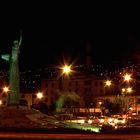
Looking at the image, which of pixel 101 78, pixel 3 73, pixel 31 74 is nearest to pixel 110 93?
pixel 101 78

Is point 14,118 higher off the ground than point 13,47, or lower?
lower

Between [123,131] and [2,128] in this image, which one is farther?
[2,128]

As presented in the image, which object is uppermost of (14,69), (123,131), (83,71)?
(83,71)

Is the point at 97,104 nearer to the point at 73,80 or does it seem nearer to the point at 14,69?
the point at 73,80

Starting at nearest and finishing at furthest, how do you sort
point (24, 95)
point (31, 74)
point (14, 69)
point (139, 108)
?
point (14, 69), point (31, 74), point (139, 108), point (24, 95)

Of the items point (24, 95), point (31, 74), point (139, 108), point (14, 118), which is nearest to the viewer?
point (14, 118)

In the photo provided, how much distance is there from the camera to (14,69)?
149 ft

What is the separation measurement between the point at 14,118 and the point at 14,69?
6.66 m

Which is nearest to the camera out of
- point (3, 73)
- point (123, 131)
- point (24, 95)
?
point (123, 131)

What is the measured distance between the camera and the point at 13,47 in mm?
45531

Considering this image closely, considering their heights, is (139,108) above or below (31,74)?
below

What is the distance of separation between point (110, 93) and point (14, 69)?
65.1 m

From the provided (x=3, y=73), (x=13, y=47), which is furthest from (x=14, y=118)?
(x=3, y=73)

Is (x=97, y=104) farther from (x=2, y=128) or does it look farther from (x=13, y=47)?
(x=2, y=128)
